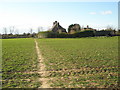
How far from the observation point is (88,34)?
73.2 metres

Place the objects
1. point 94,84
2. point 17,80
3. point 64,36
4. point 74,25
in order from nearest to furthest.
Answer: point 94,84
point 17,80
point 64,36
point 74,25

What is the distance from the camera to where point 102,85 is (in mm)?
6230

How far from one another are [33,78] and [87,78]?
278 cm

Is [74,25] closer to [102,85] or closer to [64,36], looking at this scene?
[64,36]

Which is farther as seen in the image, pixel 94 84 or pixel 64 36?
pixel 64 36

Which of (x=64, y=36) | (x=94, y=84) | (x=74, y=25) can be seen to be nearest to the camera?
(x=94, y=84)

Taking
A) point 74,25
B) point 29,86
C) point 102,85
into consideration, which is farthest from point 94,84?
point 74,25

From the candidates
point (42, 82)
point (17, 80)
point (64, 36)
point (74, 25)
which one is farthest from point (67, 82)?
point (74, 25)

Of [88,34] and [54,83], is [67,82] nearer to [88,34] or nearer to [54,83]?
[54,83]

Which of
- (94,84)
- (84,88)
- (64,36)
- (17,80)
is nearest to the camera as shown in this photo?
(84,88)

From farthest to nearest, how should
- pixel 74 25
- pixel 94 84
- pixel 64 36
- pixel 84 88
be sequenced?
pixel 74 25
pixel 64 36
pixel 94 84
pixel 84 88

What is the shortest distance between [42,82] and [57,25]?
9015cm

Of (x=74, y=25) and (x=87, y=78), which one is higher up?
(x=74, y=25)

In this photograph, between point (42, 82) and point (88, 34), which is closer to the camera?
point (42, 82)
